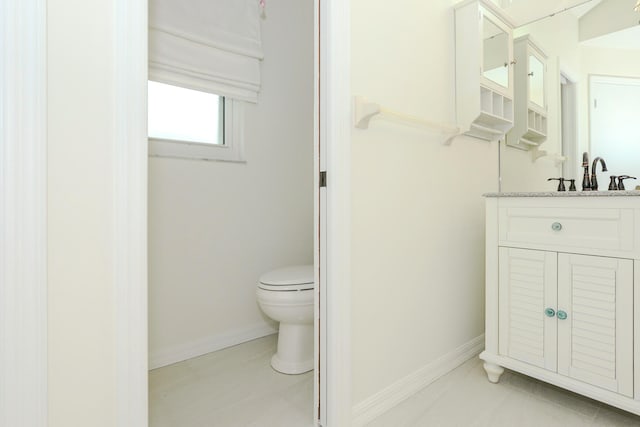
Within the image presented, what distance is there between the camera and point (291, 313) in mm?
1671

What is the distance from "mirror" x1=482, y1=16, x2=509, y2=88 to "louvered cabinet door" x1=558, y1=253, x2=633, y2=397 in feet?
3.13

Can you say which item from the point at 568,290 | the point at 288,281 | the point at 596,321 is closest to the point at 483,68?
the point at 568,290

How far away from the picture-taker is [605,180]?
1.66 m

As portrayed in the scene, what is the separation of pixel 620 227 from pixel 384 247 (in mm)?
841

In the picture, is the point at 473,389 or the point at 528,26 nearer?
the point at 473,389

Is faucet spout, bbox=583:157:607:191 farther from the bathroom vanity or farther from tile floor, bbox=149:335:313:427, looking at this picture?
tile floor, bbox=149:335:313:427

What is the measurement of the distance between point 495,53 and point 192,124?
1.67 metres

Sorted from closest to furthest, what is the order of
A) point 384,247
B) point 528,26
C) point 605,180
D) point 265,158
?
point 384,247 → point 605,180 → point 528,26 → point 265,158

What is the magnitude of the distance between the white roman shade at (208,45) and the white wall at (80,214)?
1093mm

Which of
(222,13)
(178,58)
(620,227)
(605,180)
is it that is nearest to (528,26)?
(605,180)

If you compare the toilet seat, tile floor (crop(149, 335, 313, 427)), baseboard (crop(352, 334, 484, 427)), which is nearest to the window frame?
the toilet seat

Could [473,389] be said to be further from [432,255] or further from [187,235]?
[187,235]

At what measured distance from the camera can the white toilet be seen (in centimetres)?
166

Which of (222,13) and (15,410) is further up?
(222,13)
